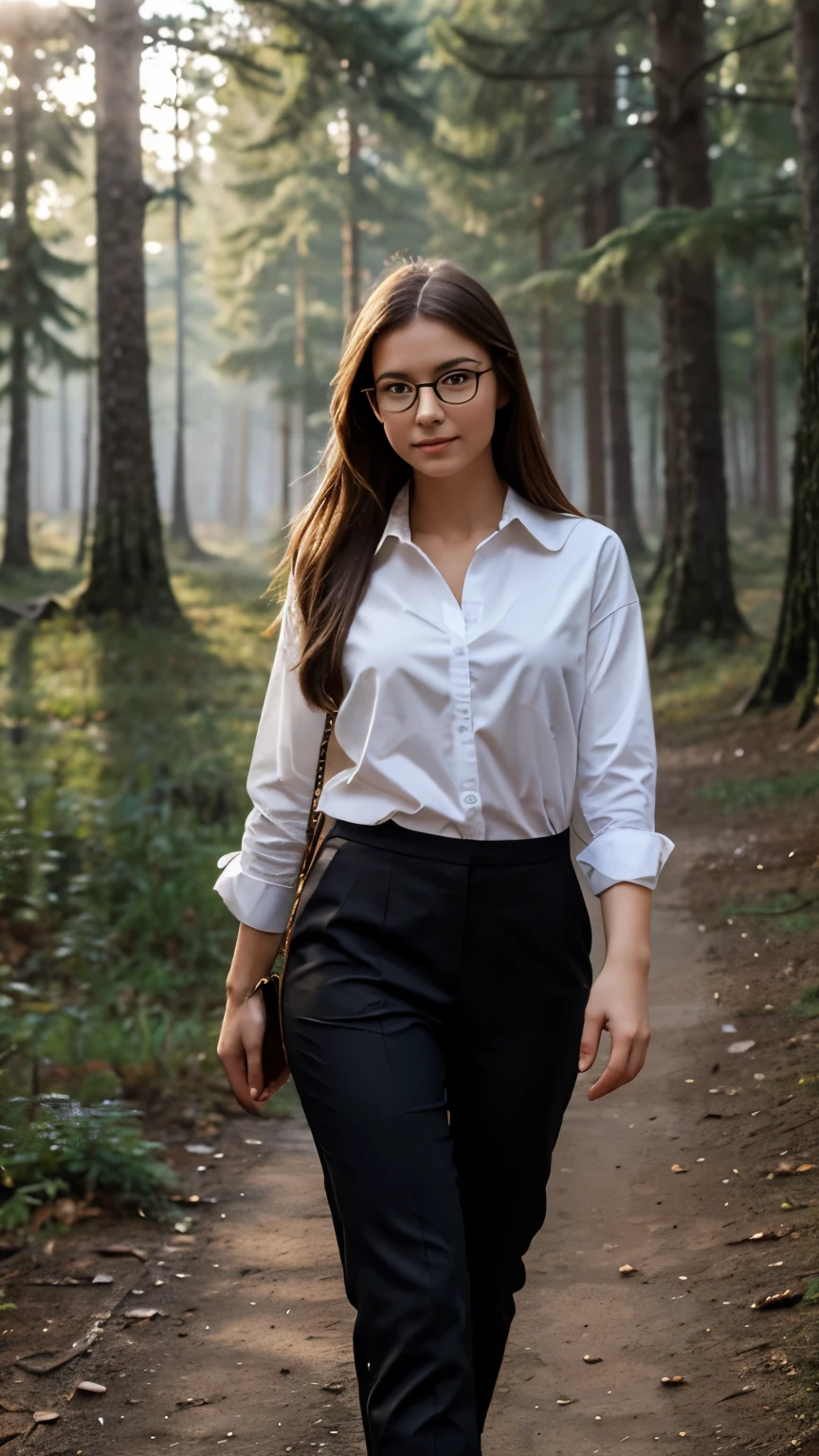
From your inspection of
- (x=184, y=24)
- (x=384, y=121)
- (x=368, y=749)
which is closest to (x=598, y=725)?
(x=368, y=749)

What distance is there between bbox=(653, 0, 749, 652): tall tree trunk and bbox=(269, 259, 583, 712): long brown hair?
1361 centimetres

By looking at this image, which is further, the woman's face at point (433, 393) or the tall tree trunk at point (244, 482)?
the tall tree trunk at point (244, 482)

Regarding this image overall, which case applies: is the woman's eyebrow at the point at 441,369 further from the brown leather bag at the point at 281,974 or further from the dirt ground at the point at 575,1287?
the dirt ground at the point at 575,1287

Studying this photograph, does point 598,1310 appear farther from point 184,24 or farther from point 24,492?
point 24,492

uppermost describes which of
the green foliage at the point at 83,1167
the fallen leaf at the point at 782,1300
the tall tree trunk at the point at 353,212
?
the tall tree trunk at the point at 353,212

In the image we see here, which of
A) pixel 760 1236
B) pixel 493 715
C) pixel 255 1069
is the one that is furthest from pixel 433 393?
pixel 760 1236

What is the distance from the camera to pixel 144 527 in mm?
16469

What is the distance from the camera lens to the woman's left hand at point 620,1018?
2641 millimetres

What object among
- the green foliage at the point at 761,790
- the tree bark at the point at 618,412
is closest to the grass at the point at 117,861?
the green foliage at the point at 761,790

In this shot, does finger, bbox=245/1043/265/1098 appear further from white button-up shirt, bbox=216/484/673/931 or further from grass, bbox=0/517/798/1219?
grass, bbox=0/517/798/1219

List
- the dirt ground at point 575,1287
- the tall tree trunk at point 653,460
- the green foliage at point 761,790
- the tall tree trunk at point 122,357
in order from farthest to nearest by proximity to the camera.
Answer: the tall tree trunk at point 653,460 → the tall tree trunk at point 122,357 → the green foliage at point 761,790 → the dirt ground at point 575,1287

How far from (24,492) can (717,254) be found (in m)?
16.0

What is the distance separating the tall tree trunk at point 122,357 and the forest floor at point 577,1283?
425 inches

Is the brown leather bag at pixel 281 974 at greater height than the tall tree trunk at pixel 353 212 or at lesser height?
lesser
